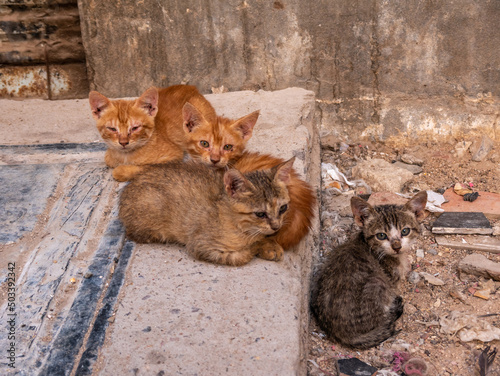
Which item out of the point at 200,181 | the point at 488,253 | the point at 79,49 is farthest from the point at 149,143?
the point at 488,253

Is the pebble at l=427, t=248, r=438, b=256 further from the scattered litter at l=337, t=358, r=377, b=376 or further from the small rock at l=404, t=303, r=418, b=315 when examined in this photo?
the scattered litter at l=337, t=358, r=377, b=376

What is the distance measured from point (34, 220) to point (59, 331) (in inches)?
45.6

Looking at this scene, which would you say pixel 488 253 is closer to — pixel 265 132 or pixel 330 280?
pixel 330 280

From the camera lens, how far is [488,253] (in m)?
4.03

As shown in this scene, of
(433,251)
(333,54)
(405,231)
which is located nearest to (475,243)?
(433,251)

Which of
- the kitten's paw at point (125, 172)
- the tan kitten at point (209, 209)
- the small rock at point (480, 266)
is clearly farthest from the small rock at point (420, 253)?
the kitten's paw at point (125, 172)

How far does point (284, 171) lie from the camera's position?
126 inches

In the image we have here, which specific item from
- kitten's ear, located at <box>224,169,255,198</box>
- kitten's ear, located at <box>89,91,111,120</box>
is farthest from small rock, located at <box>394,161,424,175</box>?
kitten's ear, located at <box>89,91,111,120</box>

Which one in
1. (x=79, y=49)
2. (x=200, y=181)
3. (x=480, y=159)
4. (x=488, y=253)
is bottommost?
(x=488, y=253)

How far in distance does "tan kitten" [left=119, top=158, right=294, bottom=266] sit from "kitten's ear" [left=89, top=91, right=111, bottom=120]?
0.82 m

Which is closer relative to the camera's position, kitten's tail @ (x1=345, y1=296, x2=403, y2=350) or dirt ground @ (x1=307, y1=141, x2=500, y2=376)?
dirt ground @ (x1=307, y1=141, x2=500, y2=376)

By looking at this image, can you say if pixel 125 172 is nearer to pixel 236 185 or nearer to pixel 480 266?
pixel 236 185

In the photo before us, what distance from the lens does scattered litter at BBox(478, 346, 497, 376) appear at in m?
2.89

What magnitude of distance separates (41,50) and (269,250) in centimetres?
421
